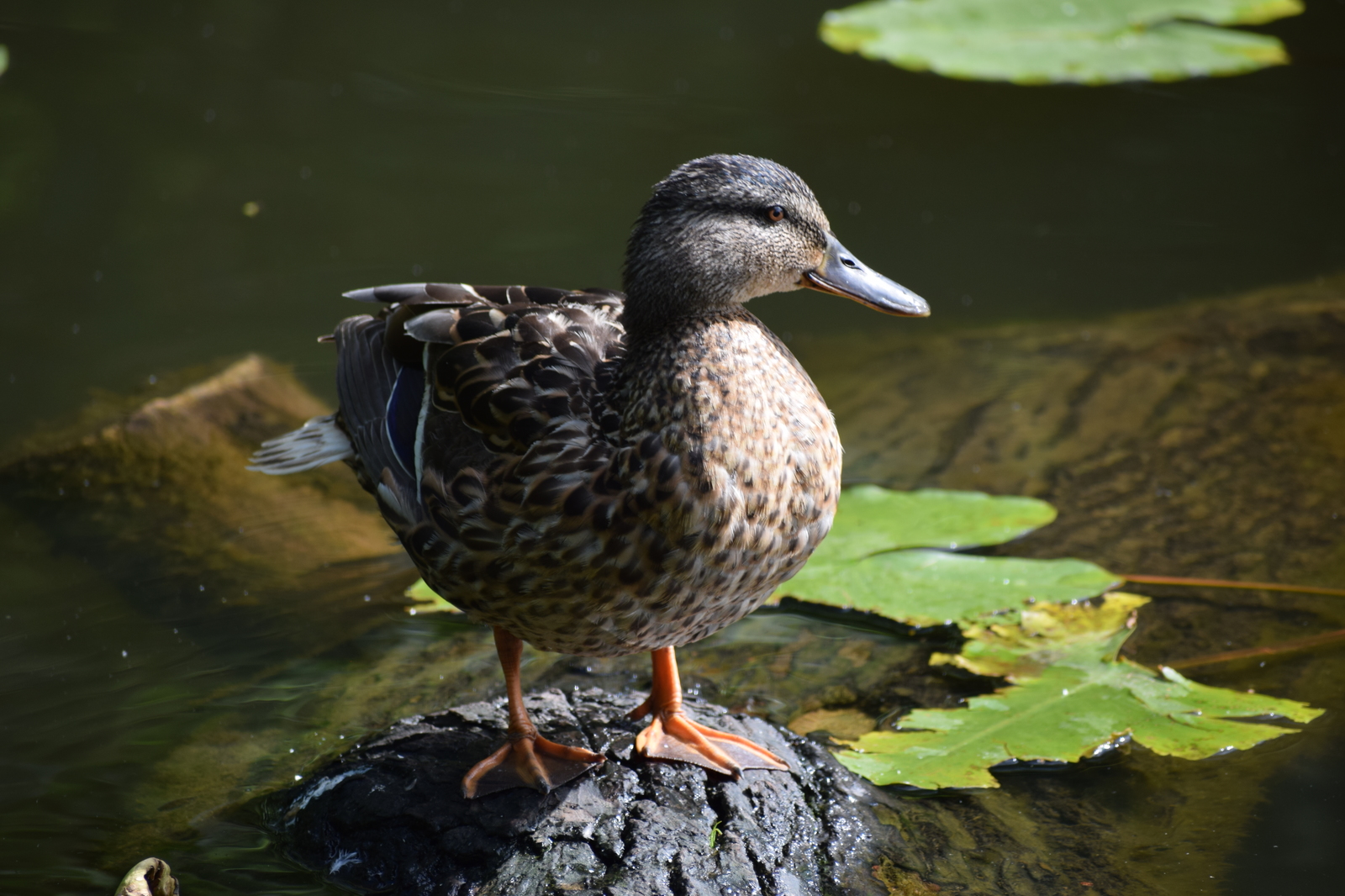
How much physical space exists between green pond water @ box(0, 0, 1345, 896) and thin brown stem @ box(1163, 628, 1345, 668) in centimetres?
6

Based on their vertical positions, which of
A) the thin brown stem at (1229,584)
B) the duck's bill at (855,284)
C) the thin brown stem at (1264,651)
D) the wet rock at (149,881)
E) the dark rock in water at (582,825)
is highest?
the duck's bill at (855,284)

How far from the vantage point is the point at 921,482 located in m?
4.73

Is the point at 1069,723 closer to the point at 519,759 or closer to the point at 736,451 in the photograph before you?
the point at 736,451

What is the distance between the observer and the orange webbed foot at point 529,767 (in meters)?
2.84

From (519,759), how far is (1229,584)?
241 cm

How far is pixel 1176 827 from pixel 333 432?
2.45m

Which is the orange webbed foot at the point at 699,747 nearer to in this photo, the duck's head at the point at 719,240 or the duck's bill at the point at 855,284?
the duck's head at the point at 719,240

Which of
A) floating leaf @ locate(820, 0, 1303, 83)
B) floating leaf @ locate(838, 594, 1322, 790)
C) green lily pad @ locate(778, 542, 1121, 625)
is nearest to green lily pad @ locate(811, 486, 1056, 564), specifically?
green lily pad @ locate(778, 542, 1121, 625)

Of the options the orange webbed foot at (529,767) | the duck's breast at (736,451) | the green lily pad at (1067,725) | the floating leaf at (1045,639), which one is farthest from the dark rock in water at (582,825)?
the floating leaf at (1045,639)

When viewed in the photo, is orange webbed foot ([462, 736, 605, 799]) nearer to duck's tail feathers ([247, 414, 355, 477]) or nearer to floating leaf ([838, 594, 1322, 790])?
floating leaf ([838, 594, 1322, 790])

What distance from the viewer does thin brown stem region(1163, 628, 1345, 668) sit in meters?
3.59

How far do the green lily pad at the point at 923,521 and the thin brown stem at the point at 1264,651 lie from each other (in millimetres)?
631

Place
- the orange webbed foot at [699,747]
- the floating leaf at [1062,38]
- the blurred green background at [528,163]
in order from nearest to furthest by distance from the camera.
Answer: the orange webbed foot at [699,747] → the blurred green background at [528,163] → the floating leaf at [1062,38]

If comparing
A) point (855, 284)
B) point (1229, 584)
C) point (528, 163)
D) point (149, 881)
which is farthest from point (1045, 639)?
point (528, 163)
